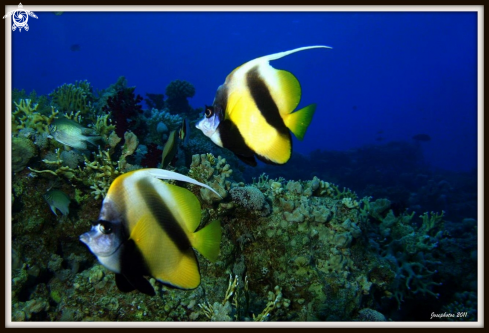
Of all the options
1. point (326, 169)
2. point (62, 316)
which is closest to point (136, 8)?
point (62, 316)

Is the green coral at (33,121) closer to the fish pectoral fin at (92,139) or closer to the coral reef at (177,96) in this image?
the fish pectoral fin at (92,139)

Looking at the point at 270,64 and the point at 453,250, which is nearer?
the point at 270,64

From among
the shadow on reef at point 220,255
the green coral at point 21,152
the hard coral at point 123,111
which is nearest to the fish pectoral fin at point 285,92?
the shadow on reef at point 220,255

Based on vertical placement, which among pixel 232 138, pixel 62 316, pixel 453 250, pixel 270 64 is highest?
pixel 270 64

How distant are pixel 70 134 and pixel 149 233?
2658mm

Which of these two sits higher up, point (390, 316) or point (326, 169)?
point (390, 316)

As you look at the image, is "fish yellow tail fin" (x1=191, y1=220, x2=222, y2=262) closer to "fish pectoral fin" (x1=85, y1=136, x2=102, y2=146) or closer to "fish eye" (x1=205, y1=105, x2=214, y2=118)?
"fish eye" (x1=205, y1=105, x2=214, y2=118)

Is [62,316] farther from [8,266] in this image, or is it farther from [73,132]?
[73,132]

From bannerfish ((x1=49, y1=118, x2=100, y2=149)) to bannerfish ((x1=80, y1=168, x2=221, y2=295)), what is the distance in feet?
8.30

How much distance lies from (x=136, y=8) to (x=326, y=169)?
17.9 meters

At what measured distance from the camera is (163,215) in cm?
123

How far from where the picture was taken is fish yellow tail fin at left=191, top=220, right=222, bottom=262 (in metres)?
1.23

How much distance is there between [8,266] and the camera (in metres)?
2.56

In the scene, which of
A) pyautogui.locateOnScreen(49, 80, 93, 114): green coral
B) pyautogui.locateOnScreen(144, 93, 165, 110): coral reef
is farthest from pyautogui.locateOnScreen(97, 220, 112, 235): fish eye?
pyautogui.locateOnScreen(144, 93, 165, 110): coral reef
